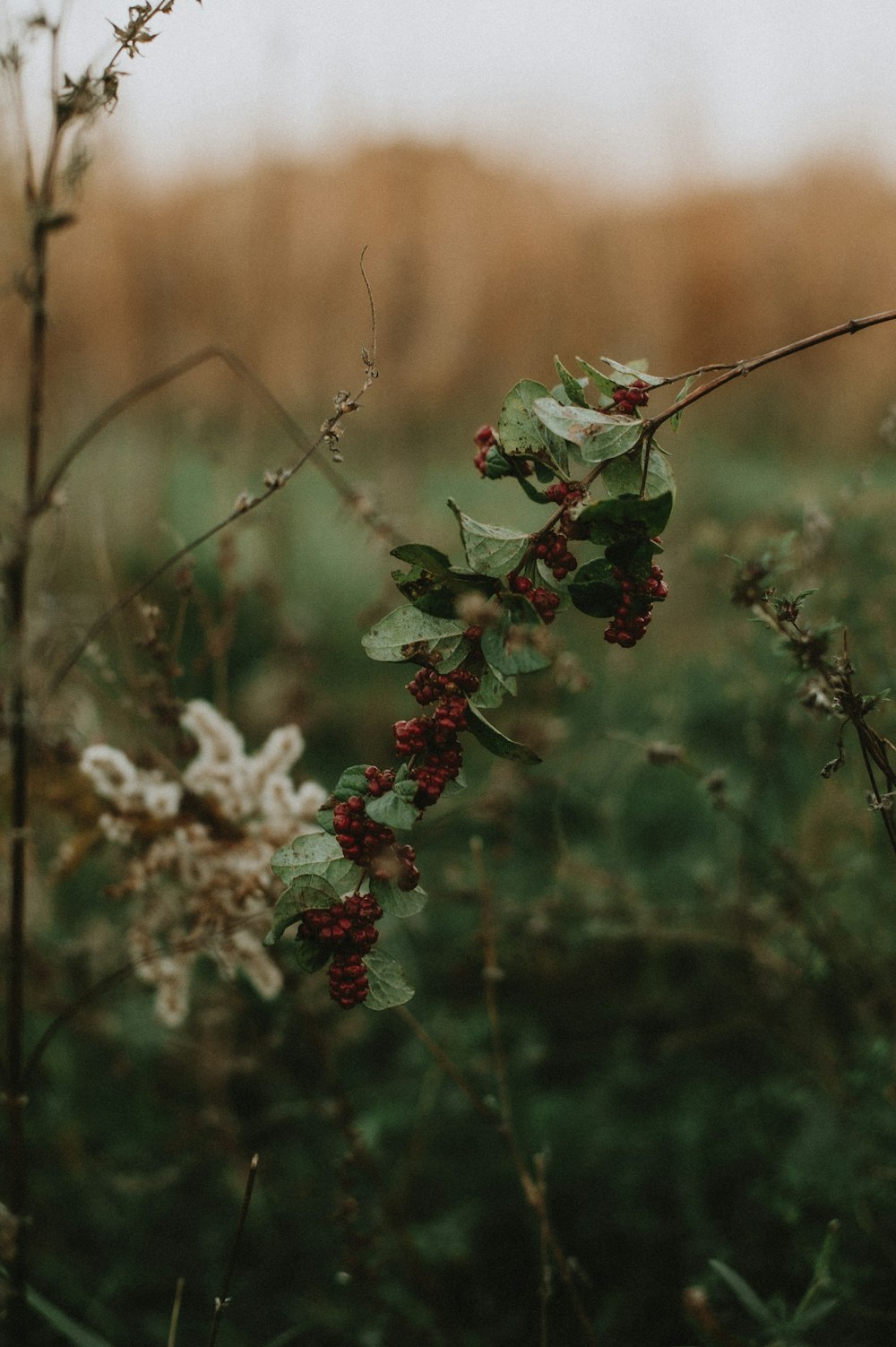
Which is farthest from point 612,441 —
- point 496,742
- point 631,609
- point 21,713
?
point 21,713

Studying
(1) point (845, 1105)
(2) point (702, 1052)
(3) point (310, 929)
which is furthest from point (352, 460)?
(3) point (310, 929)

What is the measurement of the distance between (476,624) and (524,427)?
16 cm

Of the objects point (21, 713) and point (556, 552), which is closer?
point (556, 552)

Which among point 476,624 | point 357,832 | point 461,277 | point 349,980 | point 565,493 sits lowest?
point 349,980

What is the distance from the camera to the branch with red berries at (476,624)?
28.6 inches

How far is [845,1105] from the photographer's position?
1283 mm

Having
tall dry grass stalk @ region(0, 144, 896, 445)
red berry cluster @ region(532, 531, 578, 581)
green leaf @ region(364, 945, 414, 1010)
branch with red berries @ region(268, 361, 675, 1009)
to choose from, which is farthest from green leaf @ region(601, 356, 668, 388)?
tall dry grass stalk @ region(0, 144, 896, 445)

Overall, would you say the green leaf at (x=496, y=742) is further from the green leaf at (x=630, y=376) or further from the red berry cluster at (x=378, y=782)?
the green leaf at (x=630, y=376)

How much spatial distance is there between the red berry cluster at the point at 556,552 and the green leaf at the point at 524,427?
53mm

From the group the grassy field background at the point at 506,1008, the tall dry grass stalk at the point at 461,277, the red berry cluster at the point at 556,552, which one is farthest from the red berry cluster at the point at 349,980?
the tall dry grass stalk at the point at 461,277

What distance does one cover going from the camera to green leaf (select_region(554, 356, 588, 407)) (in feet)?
2.49

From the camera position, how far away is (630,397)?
751 mm

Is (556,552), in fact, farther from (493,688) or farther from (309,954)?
(309,954)

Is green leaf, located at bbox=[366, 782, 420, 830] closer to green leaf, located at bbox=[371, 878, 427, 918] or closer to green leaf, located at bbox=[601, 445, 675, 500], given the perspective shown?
green leaf, located at bbox=[371, 878, 427, 918]
